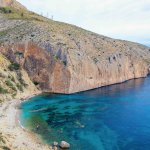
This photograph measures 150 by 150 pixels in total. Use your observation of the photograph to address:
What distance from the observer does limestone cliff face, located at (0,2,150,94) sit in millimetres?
117750

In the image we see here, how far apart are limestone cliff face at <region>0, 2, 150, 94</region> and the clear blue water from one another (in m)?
6.66

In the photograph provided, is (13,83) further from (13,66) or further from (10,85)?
(13,66)

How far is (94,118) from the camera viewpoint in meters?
86.4

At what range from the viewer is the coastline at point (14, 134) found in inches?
2509

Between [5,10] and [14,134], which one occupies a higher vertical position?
[5,10]

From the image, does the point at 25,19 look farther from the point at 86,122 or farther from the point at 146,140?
the point at 146,140

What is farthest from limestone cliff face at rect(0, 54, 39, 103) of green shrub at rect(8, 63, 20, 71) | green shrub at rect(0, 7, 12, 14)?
green shrub at rect(0, 7, 12, 14)

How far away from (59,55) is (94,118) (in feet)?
133

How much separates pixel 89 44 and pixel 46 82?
2990 cm

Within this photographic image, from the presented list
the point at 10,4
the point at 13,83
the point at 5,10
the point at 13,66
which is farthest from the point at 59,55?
the point at 10,4

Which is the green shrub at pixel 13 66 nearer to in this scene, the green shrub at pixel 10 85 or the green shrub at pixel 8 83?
the green shrub at pixel 8 83

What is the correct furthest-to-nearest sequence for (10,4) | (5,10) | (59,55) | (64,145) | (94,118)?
(10,4), (5,10), (59,55), (94,118), (64,145)

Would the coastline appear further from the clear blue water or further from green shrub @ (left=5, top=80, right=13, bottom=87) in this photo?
green shrub @ (left=5, top=80, right=13, bottom=87)

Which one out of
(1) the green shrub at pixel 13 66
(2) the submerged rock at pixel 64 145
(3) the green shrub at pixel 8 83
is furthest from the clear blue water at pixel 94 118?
(1) the green shrub at pixel 13 66
